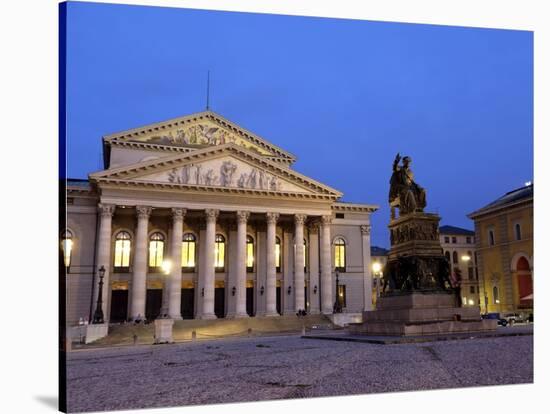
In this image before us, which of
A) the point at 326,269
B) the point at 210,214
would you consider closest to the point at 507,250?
the point at 326,269

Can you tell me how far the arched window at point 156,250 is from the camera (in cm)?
4281

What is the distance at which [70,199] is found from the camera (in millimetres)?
40281

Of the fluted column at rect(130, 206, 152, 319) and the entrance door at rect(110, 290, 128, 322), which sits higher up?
the fluted column at rect(130, 206, 152, 319)

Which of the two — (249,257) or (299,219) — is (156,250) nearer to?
(249,257)

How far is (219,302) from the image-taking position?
44.7 meters

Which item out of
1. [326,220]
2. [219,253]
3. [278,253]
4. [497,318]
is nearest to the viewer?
[497,318]

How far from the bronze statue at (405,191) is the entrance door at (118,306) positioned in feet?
96.1

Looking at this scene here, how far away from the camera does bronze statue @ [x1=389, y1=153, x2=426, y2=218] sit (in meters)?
17.0

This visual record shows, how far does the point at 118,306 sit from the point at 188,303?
5.38m

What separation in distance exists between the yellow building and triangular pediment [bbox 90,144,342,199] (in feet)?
61.5

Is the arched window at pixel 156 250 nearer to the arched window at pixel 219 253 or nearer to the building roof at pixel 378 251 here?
the arched window at pixel 219 253

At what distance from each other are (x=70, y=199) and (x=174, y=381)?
32.4m

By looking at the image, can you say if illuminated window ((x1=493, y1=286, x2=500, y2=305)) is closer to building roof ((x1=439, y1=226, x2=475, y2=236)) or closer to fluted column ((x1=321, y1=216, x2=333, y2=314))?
fluted column ((x1=321, y1=216, x2=333, y2=314))

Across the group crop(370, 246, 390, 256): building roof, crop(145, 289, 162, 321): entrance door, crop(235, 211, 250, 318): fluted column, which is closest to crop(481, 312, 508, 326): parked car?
crop(235, 211, 250, 318): fluted column
